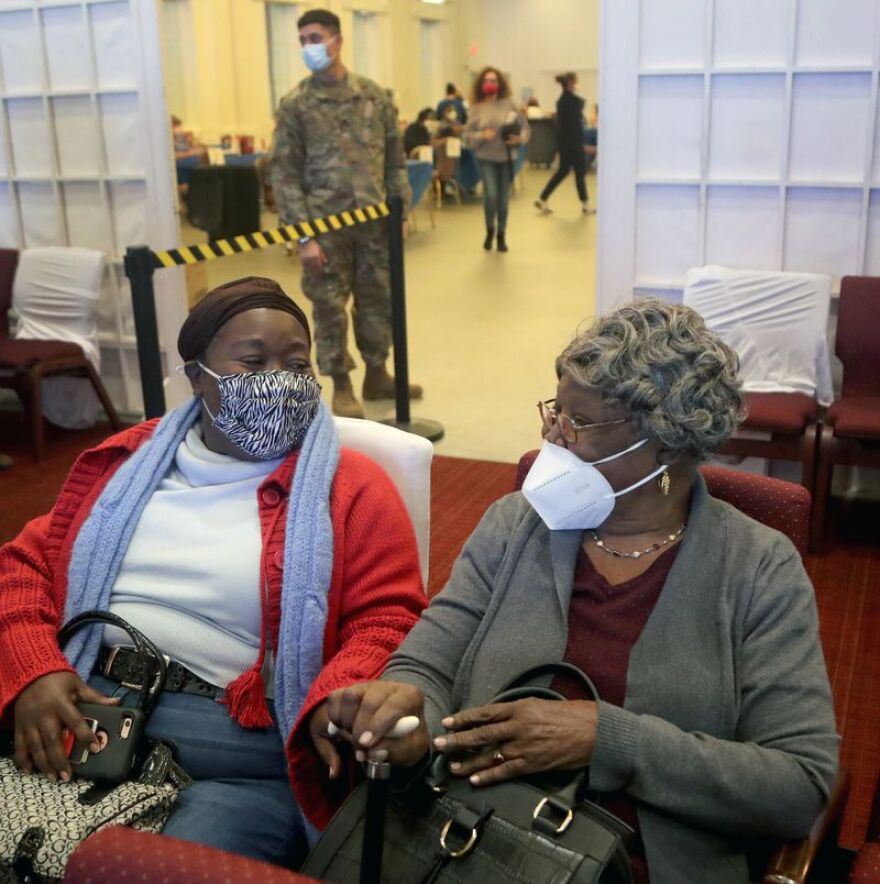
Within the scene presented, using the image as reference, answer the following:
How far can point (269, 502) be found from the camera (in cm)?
181

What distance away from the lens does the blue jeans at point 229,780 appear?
1.54 meters

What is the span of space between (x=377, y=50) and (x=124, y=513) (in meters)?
14.3

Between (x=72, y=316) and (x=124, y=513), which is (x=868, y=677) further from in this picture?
(x=72, y=316)

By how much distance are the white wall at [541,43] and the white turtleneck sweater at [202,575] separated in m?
17.1

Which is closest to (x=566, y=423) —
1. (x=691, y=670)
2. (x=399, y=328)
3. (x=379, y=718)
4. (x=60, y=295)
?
(x=691, y=670)

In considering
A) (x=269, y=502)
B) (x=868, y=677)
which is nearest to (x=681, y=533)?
(x=269, y=502)

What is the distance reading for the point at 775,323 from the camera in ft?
12.2

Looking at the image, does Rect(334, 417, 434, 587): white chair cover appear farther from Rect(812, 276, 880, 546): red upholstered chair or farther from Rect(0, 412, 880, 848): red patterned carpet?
Rect(812, 276, 880, 546): red upholstered chair

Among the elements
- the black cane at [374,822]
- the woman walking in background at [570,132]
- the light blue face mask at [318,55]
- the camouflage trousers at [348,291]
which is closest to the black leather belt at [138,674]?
the black cane at [374,822]

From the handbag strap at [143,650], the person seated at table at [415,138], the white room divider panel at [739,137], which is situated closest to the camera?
the handbag strap at [143,650]

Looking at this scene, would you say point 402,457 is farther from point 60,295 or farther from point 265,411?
point 60,295

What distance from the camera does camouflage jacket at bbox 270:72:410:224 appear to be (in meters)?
4.87

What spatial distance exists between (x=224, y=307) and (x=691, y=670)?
1.02m

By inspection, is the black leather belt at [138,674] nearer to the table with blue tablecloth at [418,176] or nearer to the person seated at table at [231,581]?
the person seated at table at [231,581]
